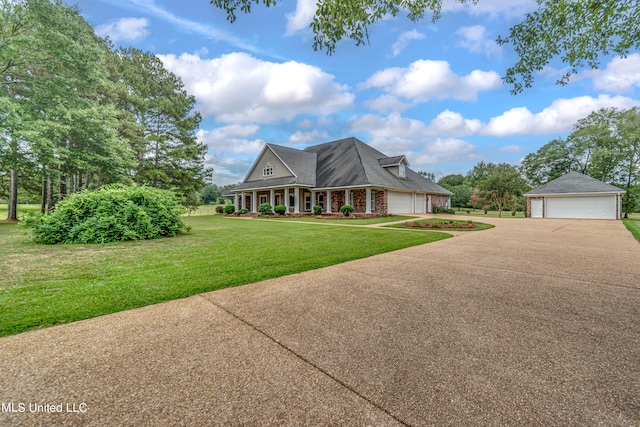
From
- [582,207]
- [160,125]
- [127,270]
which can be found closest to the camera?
[127,270]

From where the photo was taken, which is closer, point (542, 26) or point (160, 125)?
point (542, 26)

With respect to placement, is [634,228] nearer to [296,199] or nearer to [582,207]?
[582,207]

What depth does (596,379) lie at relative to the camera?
1891 millimetres

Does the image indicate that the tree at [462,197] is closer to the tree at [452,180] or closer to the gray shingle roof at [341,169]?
the tree at [452,180]

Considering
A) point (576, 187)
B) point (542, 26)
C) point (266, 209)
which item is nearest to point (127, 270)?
point (542, 26)

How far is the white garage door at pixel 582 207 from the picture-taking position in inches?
820

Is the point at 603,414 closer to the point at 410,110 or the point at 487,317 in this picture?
the point at 487,317

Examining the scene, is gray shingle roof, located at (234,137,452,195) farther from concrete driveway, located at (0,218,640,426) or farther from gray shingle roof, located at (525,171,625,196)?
concrete driveway, located at (0,218,640,426)

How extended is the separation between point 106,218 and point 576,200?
3121 cm

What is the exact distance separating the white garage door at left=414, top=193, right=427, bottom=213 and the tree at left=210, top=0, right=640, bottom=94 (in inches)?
844

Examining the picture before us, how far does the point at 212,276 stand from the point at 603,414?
4540 millimetres

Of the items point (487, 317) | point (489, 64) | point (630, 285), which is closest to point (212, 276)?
point (487, 317)

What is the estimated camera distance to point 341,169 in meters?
23.9

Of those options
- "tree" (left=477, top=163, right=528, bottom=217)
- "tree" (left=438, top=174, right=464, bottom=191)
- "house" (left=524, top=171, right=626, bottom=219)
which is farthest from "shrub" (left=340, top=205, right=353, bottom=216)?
"tree" (left=438, top=174, right=464, bottom=191)
